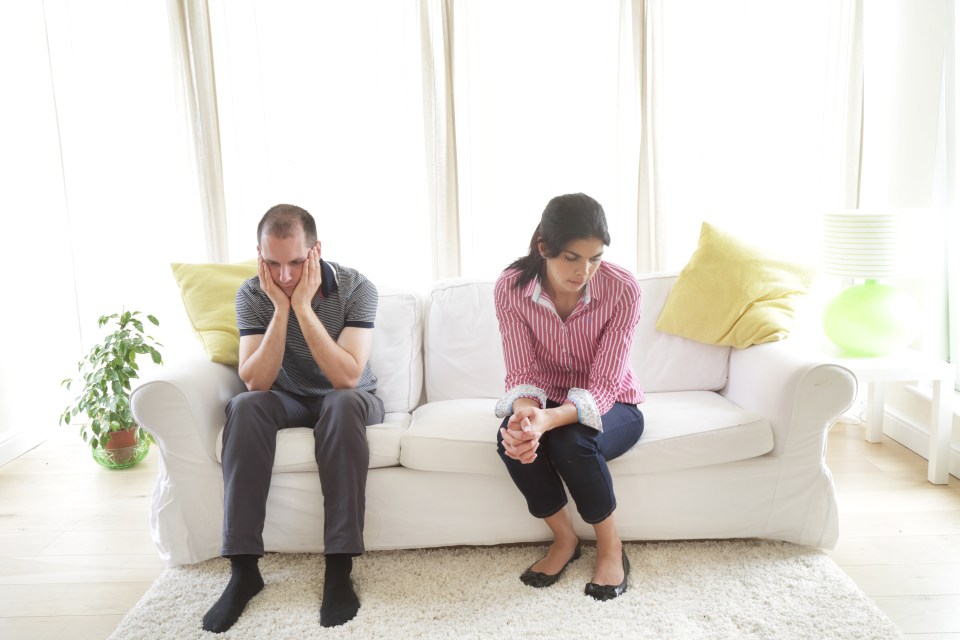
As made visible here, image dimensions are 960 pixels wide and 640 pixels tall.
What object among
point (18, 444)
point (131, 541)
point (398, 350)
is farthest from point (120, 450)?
point (398, 350)

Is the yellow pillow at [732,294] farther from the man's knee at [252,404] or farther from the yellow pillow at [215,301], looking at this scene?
the yellow pillow at [215,301]

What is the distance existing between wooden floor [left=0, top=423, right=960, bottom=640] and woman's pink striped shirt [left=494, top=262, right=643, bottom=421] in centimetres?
91

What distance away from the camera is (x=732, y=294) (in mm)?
2752

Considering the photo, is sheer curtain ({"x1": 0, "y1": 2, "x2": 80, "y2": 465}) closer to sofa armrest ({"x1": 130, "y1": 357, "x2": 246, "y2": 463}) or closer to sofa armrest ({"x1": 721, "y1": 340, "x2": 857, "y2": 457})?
sofa armrest ({"x1": 130, "y1": 357, "x2": 246, "y2": 463})

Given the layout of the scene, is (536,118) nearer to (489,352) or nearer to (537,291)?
(489,352)

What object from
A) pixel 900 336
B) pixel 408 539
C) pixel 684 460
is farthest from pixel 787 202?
pixel 408 539

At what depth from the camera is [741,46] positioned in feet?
11.1

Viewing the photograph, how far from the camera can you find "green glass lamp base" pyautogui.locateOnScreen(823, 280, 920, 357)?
2855mm

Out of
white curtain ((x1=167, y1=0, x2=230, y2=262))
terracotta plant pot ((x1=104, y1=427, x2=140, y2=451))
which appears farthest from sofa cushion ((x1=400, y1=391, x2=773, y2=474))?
white curtain ((x1=167, y1=0, x2=230, y2=262))

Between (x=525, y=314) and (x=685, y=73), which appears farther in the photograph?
(x=685, y=73)

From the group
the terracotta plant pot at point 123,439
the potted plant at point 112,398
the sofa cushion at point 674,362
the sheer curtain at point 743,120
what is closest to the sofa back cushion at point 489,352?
the sofa cushion at point 674,362

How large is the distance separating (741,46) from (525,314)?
1.88 m

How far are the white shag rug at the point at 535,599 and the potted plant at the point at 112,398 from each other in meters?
1.05

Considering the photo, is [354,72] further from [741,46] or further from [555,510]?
[555,510]
